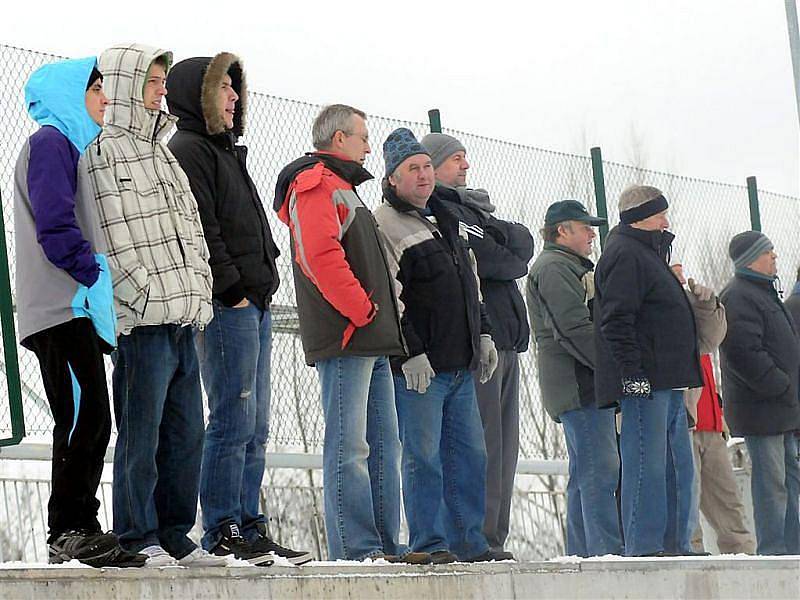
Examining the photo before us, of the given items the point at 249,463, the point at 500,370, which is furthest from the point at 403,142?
the point at 249,463

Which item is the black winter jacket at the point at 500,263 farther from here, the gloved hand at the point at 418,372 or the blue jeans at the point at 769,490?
the blue jeans at the point at 769,490

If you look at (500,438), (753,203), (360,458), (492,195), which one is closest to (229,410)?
(360,458)

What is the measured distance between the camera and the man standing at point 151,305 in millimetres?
5250

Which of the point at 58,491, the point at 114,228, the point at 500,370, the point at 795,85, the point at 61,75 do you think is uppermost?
the point at 795,85

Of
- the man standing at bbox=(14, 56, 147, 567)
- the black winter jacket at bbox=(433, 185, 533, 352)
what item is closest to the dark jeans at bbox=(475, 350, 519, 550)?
the black winter jacket at bbox=(433, 185, 533, 352)

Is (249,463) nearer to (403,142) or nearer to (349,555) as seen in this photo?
(349,555)

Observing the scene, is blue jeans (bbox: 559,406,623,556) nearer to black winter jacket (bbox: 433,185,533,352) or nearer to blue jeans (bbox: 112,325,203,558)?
black winter jacket (bbox: 433,185,533,352)

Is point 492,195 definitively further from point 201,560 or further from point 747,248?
point 201,560

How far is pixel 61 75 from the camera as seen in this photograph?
208 inches

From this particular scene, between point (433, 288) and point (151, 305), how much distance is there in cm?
171

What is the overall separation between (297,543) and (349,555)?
233 cm

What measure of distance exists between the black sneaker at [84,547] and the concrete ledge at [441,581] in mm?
107

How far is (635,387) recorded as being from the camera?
7199mm

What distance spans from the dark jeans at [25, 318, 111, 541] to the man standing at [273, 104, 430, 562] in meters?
1.20
